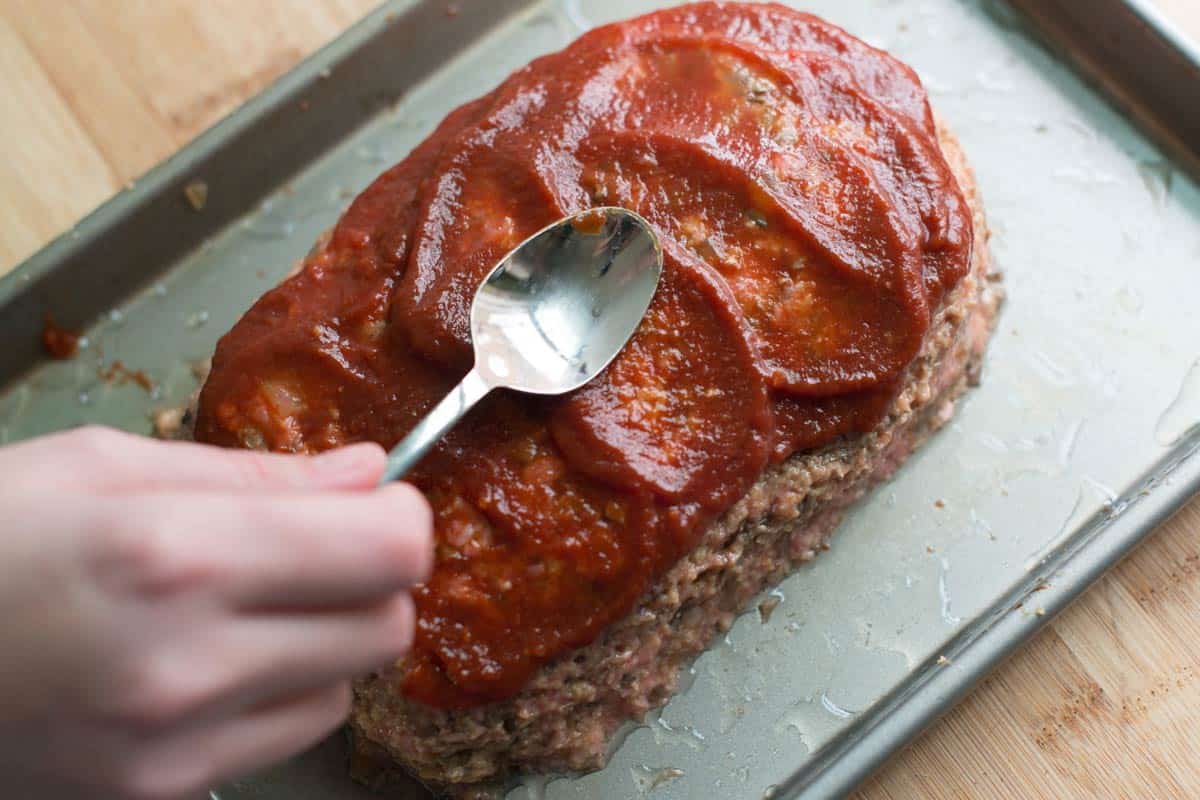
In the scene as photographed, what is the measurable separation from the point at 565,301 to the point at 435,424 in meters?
0.40

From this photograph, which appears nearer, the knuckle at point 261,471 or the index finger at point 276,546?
the index finger at point 276,546

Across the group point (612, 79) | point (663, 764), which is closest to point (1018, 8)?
point (612, 79)

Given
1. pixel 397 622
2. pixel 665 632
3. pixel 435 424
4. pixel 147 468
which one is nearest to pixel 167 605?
pixel 147 468

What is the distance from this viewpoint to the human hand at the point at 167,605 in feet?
3.91

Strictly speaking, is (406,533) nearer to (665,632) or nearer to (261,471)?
(261,471)

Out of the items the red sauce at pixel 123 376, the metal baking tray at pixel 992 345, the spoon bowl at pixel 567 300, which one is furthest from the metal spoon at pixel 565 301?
the red sauce at pixel 123 376

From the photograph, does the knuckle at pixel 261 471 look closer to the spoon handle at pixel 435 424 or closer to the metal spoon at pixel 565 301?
the spoon handle at pixel 435 424

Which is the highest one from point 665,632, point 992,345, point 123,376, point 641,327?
point 641,327

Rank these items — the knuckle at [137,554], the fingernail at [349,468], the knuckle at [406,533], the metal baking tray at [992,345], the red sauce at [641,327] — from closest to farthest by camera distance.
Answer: the knuckle at [137,554]
the knuckle at [406,533]
the fingernail at [349,468]
the red sauce at [641,327]
the metal baking tray at [992,345]

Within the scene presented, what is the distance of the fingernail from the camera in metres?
1.46

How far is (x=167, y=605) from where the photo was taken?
1.21 meters

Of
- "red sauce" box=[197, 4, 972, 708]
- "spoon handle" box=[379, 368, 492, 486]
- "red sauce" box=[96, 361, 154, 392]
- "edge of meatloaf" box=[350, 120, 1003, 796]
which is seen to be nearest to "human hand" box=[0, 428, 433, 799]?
"spoon handle" box=[379, 368, 492, 486]

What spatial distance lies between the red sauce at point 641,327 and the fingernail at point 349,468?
52 cm

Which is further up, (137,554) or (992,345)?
(137,554)
